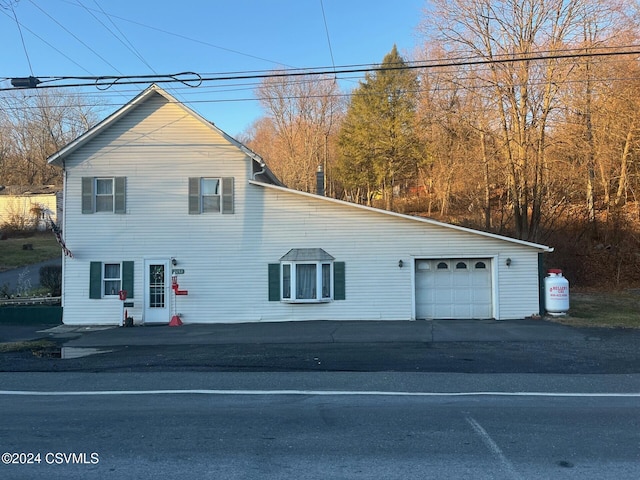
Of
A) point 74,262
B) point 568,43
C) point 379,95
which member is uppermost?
point 379,95

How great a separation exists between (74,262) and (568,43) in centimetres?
2281

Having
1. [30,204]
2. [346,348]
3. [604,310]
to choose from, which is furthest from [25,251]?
[604,310]

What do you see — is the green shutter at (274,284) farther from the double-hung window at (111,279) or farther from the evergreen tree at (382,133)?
the evergreen tree at (382,133)

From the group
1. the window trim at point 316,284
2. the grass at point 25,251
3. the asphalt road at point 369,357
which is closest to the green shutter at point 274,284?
the window trim at point 316,284

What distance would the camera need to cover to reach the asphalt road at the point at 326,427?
4.63 metres

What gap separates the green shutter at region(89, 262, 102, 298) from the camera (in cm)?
1733

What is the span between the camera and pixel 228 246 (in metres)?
17.4

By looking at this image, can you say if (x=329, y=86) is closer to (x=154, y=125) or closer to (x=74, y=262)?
(x=154, y=125)

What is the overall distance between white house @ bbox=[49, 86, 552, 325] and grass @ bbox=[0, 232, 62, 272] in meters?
20.7

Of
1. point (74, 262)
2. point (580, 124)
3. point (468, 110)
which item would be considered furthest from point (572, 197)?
point (74, 262)

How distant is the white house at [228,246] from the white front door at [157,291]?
→ 0.03m

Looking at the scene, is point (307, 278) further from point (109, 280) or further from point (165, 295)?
point (109, 280)

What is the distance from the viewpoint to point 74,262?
1748cm

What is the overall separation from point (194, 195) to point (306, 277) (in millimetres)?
4831
